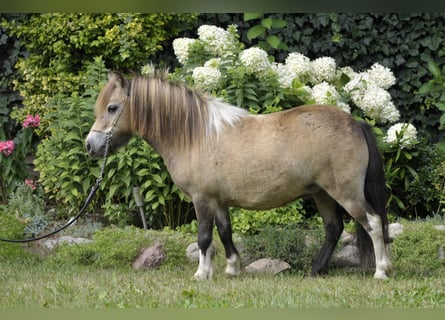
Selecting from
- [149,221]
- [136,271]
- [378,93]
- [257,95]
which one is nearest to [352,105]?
[378,93]

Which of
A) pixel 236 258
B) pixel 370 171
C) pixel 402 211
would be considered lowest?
pixel 402 211

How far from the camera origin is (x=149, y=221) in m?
7.26

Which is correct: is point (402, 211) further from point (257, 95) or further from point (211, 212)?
point (211, 212)

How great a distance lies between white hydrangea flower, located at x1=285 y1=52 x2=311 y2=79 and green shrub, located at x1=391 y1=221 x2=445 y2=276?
7.70 feet


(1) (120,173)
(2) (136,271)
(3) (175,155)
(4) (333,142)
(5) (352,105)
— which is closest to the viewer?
(4) (333,142)

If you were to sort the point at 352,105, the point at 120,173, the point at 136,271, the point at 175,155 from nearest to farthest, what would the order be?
the point at 175,155 < the point at 136,271 < the point at 120,173 < the point at 352,105

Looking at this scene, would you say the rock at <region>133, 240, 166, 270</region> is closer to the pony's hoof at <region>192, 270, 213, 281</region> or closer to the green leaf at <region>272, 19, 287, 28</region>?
the pony's hoof at <region>192, 270, 213, 281</region>

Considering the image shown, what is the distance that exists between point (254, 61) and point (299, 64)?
81 cm

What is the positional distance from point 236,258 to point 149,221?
2.03 m

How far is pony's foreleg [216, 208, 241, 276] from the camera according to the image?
5395mm

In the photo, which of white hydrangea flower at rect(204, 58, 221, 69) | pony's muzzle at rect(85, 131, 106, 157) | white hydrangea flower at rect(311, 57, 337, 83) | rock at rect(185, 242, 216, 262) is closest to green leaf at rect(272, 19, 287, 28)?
white hydrangea flower at rect(311, 57, 337, 83)

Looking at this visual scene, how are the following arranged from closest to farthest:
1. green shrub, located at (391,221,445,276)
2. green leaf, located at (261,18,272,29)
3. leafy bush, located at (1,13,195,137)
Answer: green shrub, located at (391,221,445,276) < leafy bush, located at (1,13,195,137) < green leaf, located at (261,18,272,29)

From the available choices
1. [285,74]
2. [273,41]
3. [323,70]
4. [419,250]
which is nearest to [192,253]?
[419,250]

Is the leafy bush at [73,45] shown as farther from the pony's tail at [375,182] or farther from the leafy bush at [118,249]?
the pony's tail at [375,182]
